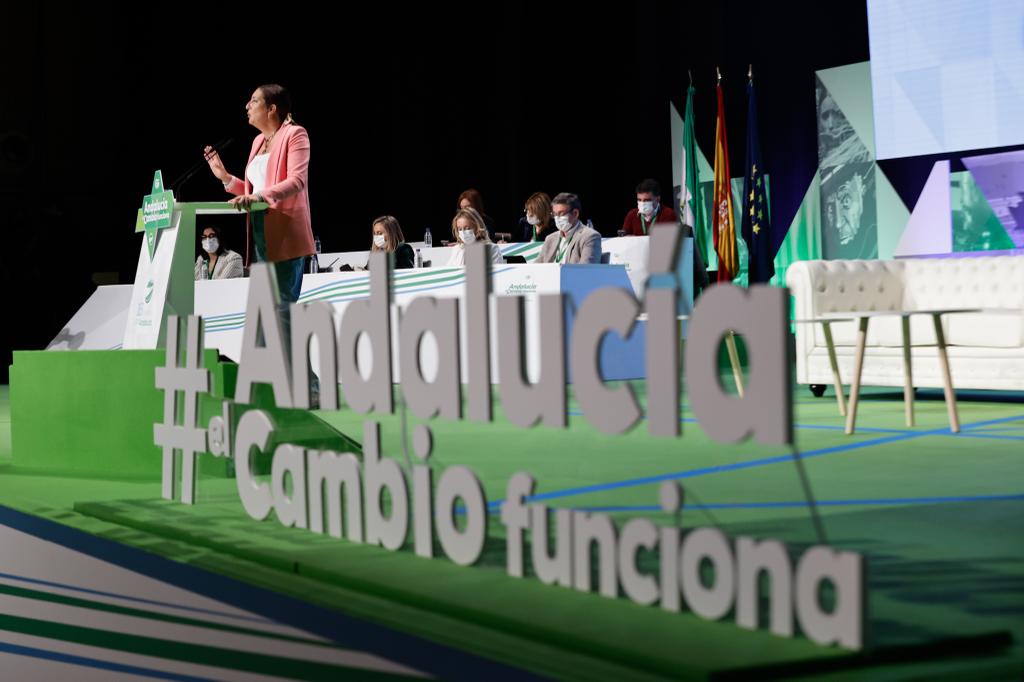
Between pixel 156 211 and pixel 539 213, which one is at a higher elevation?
pixel 539 213

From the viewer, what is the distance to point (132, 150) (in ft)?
35.3

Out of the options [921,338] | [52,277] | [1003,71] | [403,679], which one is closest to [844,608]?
[403,679]

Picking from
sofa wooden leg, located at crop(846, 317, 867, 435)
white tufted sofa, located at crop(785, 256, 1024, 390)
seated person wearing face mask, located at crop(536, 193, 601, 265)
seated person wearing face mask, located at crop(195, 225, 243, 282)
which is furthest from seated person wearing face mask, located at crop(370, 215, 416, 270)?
sofa wooden leg, located at crop(846, 317, 867, 435)

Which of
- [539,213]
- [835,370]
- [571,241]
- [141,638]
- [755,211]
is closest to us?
[141,638]

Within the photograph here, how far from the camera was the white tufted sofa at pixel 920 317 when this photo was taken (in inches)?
231

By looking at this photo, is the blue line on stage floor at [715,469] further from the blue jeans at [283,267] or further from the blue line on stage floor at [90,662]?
the blue jeans at [283,267]

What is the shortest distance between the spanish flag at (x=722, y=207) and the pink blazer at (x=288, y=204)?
6.57 meters

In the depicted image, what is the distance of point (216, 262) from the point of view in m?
9.10

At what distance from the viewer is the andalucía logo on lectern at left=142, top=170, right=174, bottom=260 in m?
3.98

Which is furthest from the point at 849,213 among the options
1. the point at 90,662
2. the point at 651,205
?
the point at 90,662

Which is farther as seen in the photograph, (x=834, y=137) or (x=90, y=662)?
(x=834, y=137)

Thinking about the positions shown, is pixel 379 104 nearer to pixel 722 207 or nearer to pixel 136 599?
pixel 722 207

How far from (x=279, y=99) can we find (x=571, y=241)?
131 inches

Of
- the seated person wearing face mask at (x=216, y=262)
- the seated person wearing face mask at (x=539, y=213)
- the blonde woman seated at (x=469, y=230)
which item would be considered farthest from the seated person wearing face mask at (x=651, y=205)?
the seated person wearing face mask at (x=216, y=262)
